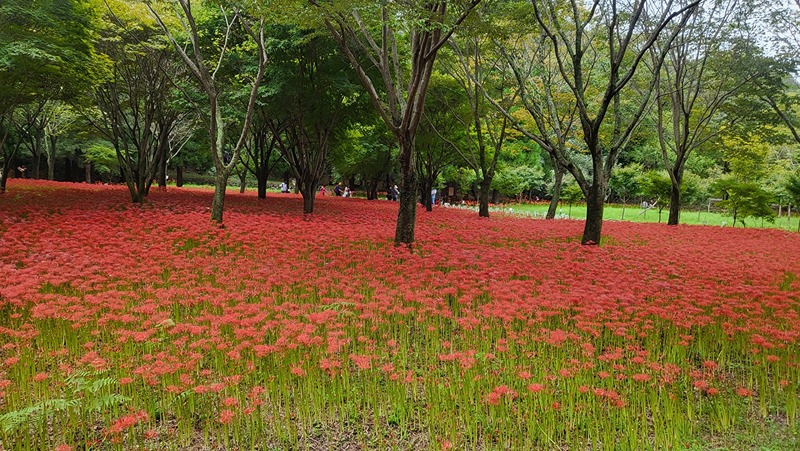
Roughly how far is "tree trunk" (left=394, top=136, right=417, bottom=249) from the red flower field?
1.76m

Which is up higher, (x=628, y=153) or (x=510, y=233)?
A: (x=628, y=153)

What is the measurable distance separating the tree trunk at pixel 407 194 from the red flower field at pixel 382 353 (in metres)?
1.76

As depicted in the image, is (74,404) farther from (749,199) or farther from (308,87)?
(749,199)

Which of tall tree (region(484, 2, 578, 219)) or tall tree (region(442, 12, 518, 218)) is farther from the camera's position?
tall tree (region(442, 12, 518, 218))

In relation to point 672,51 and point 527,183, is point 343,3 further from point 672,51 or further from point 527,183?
point 527,183

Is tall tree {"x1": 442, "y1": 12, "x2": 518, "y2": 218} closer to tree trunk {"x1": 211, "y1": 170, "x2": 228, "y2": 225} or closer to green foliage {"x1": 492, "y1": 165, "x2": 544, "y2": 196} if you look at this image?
tree trunk {"x1": 211, "y1": 170, "x2": 228, "y2": 225}

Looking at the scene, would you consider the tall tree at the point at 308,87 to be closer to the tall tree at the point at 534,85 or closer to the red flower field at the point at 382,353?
the tall tree at the point at 534,85

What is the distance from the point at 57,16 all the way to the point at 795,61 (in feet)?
86.2

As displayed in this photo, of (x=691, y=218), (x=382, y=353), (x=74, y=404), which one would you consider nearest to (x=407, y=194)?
(x=382, y=353)

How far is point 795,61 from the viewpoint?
17.4m

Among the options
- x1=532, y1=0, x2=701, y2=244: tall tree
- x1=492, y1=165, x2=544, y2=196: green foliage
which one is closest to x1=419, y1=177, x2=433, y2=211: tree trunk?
x1=532, y1=0, x2=701, y2=244: tall tree

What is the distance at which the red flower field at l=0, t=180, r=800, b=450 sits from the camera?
351 cm

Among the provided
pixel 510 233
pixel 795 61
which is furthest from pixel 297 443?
pixel 795 61

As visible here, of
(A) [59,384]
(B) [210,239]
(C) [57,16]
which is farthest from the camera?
(C) [57,16]
